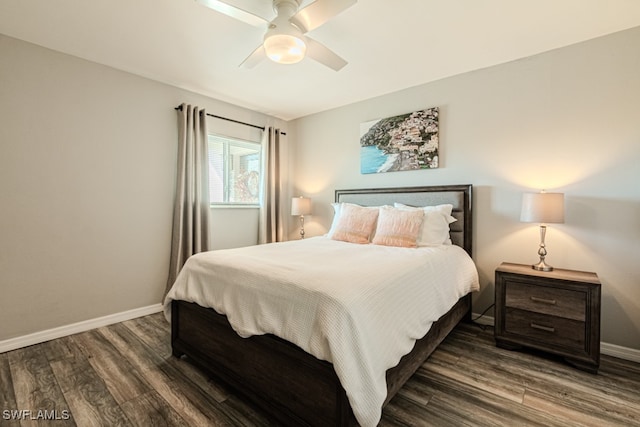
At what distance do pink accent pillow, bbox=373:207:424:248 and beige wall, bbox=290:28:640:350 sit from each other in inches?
26.6

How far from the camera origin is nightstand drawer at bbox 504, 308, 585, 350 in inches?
81.0

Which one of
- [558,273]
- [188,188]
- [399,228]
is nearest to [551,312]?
[558,273]

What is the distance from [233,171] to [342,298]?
3.20 metres

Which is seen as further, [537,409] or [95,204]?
[95,204]

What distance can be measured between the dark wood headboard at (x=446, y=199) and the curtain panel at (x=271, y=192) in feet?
4.85

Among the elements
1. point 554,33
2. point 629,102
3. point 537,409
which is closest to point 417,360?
point 537,409

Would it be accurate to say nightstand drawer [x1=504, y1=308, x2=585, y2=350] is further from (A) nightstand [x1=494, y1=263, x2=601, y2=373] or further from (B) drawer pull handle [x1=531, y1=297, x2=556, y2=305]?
(B) drawer pull handle [x1=531, y1=297, x2=556, y2=305]

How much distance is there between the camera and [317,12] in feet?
5.80

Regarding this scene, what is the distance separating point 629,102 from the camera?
87.4 inches

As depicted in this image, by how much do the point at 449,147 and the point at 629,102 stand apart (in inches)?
53.2

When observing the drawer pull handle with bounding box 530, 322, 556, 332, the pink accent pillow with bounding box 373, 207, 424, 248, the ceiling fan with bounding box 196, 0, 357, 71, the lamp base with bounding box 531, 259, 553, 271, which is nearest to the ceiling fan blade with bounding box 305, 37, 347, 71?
the ceiling fan with bounding box 196, 0, 357, 71

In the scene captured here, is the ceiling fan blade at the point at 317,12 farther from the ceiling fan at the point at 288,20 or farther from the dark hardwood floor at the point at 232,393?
the dark hardwood floor at the point at 232,393

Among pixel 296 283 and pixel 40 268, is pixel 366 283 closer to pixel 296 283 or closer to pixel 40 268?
pixel 296 283

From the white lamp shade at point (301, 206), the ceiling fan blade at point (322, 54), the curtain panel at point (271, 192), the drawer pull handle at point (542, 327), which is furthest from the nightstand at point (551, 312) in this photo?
the curtain panel at point (271, 192)
